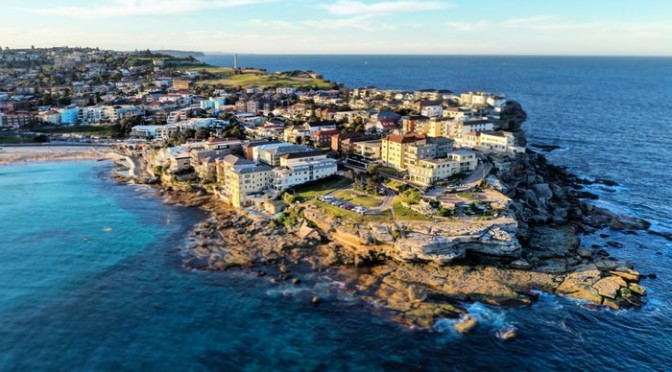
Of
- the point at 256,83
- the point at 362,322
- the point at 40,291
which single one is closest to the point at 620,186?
the point at 362,322

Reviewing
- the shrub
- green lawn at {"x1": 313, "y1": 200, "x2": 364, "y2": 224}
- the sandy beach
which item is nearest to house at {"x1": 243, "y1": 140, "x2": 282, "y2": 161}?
green lawn at {"x1": 313, "y1": 200, "x2": 364, "y2": 224}

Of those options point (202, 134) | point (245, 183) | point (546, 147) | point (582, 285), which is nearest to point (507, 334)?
point (582, 285)

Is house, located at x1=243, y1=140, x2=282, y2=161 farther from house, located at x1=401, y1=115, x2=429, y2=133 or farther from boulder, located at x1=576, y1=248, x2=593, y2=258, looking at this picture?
boulder, located at x1=576, y1=248, x2=593, y2=258

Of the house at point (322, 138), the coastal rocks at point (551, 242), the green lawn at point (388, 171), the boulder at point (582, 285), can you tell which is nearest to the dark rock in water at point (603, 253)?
the coastal rocks at point (551, 242)

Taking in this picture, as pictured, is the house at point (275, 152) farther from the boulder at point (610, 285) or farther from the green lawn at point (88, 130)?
the green lawn at point (88, 130)

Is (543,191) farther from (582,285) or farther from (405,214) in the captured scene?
(582,285)

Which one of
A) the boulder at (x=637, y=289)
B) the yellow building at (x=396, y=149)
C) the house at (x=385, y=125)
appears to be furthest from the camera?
the house at (x=385, y=125)
